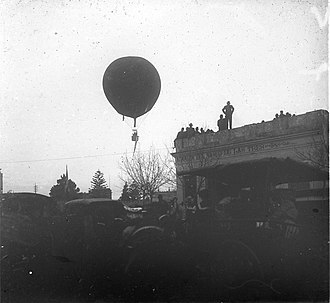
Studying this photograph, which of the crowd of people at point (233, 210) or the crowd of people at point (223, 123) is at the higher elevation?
the crowd of people at point (223, 123)

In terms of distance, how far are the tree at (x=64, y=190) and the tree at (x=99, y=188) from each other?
0.18 m

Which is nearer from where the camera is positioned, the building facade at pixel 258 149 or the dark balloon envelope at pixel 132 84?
the building facade at pixel 258 149

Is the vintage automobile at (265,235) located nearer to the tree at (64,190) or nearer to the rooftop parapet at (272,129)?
the rooftop parapet at (272,129)

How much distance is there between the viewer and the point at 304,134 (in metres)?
4.50

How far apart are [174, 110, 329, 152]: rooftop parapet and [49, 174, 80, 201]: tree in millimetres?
1582

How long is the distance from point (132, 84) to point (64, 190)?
1.49m

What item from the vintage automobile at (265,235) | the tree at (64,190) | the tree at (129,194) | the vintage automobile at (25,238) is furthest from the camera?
the tree at (129,194)

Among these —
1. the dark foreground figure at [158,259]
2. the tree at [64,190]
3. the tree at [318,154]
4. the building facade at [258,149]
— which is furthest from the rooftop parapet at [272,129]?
the tree at [64,190]

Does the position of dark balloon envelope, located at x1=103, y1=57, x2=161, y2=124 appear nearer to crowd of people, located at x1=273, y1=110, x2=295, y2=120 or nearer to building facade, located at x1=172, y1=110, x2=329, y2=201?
building facade, located at x1=172, y1=110, x2=329, y2=201

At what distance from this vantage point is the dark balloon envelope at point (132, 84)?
178 inches

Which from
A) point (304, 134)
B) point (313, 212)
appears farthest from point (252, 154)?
point (313, 212)

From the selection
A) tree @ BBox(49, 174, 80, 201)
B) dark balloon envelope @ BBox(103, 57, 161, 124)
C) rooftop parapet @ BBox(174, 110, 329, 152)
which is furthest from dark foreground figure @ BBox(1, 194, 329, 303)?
dark balloon envelope @ BBox(103, 57, 161, 124)

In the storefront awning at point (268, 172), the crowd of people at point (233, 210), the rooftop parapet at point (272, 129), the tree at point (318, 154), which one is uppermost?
the rooftop parapet at point (272, 129)

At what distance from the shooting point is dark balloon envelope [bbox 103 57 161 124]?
453 centimetres
